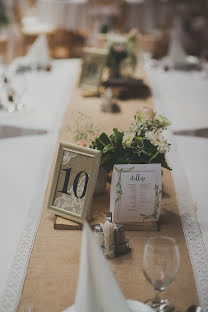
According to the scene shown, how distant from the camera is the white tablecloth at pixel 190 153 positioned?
1391 mm

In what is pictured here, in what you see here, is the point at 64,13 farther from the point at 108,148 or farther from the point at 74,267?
the point at 74,267

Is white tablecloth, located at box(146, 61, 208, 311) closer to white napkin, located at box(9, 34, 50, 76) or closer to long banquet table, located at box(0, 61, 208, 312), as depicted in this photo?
long banquet table, located at box(0, 61, 208, 312)

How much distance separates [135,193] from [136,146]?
0.58 ft

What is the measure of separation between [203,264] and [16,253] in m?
0.60

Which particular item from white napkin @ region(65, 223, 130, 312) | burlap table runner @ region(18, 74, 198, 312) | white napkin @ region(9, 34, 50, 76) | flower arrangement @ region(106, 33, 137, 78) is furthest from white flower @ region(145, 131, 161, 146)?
white napkin @ region(9, 34, 50, 76)

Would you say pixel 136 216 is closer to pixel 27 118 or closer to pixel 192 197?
pixel 192 197

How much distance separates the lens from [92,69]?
3354 millimetres

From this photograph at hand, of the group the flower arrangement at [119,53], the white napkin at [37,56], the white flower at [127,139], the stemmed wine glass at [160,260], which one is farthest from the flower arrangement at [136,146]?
the white napkin at [37,56]

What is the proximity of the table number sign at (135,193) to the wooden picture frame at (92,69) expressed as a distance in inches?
76.7

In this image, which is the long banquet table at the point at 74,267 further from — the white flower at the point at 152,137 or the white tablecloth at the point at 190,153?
the white flower at the point at 152,137

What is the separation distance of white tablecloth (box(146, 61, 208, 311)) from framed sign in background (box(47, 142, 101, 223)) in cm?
38

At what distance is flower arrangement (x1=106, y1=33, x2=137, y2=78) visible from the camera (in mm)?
3422

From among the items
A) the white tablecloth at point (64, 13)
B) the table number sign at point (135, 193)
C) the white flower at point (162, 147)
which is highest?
the white tablecloth at point (64, 13)

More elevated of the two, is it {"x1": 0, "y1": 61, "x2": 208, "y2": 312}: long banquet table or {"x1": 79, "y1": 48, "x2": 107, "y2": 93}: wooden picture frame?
{"x1": 79, "y1": 48, "x2": 107, "y2": 93}: wooden picture frame
